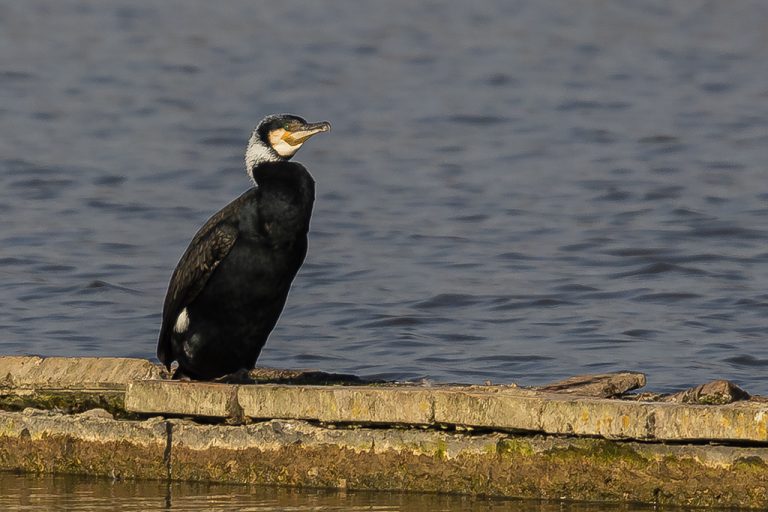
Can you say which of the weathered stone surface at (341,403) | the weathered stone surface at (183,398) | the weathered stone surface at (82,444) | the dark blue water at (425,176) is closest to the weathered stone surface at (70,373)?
the weathered stone surface at (82,444)

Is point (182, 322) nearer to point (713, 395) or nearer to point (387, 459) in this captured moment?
point (387, 459)

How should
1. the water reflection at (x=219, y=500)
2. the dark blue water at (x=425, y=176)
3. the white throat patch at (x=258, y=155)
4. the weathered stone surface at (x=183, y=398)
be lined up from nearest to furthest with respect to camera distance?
1. the water reflection at (x=219, y=500)
2. the weathered stone surface at (x=183, y=398)
3. the white throat patch at (x=258, y=155)
4. the dark blue water at (x=425, y=176)

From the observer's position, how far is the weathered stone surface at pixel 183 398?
7.10 m

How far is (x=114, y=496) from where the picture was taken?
6.97 meters

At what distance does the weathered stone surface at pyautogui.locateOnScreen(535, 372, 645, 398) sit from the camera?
715cm

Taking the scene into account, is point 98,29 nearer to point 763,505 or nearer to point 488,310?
point 488,310

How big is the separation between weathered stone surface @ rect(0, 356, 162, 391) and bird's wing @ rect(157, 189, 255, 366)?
290 millimetres

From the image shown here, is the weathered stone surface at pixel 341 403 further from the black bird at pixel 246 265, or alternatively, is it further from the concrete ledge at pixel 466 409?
the black bird at pixel 246 265

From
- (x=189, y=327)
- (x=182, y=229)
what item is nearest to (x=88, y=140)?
(x=182, y=229)

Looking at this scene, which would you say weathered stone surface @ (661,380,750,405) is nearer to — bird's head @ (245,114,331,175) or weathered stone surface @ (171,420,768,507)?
weathered stone surface @ (171,420,768,507)

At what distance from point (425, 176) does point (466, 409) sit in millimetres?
11375

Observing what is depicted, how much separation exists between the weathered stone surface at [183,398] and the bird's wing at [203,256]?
2.11ft

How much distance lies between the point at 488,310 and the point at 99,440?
17.7 ft

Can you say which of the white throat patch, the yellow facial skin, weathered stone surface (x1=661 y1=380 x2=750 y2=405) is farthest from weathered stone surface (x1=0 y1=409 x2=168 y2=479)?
weathered stone surface (x1=661 y1=380 x2=750 y2=405)
